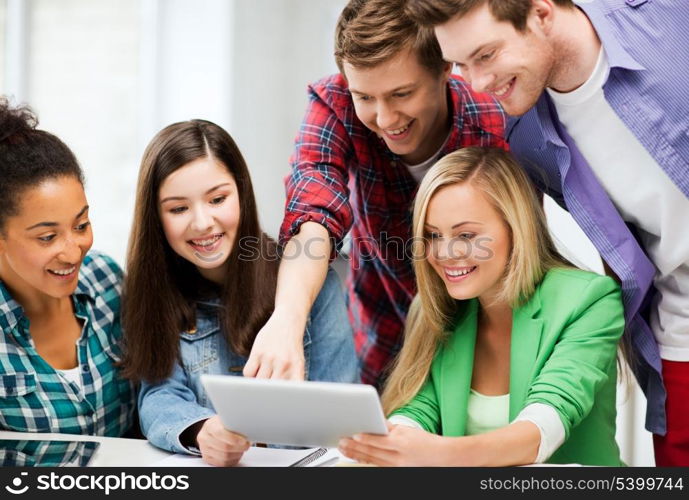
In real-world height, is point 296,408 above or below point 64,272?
below

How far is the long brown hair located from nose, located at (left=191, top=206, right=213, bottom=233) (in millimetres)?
90

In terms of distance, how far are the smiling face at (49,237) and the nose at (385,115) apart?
651mm

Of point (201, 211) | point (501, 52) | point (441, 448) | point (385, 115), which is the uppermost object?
point (501, 52)

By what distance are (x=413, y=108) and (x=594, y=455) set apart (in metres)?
0.80

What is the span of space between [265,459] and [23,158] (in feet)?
2.62

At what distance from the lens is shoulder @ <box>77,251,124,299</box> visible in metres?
1.88

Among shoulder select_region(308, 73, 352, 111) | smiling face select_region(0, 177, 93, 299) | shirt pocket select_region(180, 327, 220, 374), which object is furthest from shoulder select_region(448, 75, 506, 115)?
smiling face select_region(0, 177, 93, 299)

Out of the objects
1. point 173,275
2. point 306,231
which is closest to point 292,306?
point 306,231

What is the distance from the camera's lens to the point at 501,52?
62.6 inches

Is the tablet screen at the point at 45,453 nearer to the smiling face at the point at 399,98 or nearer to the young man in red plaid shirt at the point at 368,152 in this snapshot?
the young man in red plaid shirt at the point at 368,152

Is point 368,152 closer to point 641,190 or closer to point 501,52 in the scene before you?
point 501,52

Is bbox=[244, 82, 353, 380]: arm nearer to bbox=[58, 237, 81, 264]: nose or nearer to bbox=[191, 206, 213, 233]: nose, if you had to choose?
bbox=[191, 206, 213, 233]: nose
